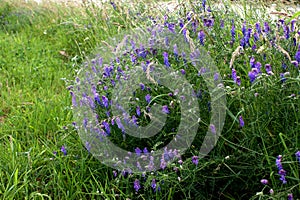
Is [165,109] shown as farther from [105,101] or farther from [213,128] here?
[105,101]

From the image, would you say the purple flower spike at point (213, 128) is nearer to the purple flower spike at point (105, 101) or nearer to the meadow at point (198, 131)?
the meadow at point (198, 131)

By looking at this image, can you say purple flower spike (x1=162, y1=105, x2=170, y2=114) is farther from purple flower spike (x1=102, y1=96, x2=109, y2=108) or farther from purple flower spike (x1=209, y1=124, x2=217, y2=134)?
purple flower spike (x1=102, y1=96, x2=109, y2=108)

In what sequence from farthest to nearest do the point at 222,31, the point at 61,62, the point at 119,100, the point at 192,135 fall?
1. the point at 61,62
2. the point at 222,31
3. the point at 119,100
4. the point at 192,135

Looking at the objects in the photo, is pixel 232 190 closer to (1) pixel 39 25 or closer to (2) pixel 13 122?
(2) pixel 13 122

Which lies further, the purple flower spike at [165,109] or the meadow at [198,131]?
the purple flower spike at [165,109]

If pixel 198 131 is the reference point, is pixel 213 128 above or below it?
above

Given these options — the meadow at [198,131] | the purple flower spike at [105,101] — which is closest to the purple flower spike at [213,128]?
the meadow at [198,131]

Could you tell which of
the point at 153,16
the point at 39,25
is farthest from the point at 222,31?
the point at 39,25

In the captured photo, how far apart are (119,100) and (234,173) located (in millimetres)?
768

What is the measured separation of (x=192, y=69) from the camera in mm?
2186

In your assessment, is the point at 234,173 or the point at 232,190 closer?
the point at 234,173

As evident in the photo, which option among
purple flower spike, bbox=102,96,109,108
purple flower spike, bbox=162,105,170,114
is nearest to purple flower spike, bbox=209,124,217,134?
purple flower spike, bbox=162,105,170,114

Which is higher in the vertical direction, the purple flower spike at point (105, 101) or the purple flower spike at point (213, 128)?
the purple flower spike at point (213, 128)

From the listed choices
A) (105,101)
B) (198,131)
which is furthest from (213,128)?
(105,101)
